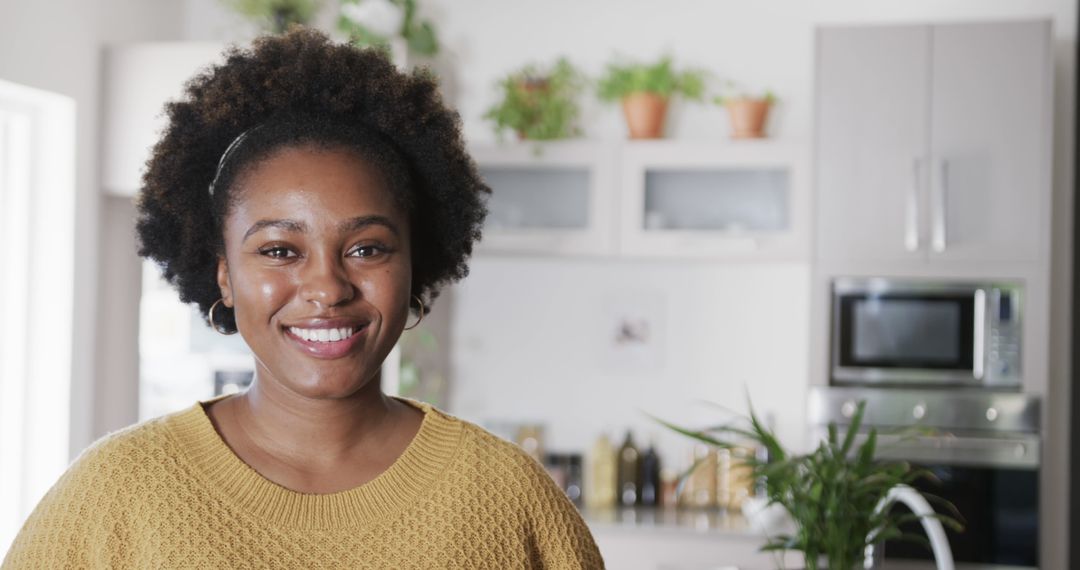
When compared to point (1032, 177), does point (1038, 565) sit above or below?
below

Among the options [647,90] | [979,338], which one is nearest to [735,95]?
[647,90]

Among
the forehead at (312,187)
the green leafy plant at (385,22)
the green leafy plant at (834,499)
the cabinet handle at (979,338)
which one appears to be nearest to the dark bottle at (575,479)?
the cabinet handle at (979,338)

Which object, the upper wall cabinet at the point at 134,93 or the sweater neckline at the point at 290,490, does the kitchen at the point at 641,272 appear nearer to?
the upper wall cabinet at the point at 134,93

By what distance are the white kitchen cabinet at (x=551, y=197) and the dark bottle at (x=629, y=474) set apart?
0.64 meters

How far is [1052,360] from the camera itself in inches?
144

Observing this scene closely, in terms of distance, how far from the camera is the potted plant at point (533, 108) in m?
3.85

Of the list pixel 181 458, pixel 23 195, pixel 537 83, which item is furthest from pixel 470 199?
pixel 537 83

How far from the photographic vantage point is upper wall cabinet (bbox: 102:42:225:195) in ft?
11.2

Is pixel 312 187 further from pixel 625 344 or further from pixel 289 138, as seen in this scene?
pixel 625 344

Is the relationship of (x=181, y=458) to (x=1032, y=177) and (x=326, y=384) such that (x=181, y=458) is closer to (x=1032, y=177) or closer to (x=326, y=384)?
(x=326, y=384)

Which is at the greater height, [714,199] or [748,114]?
[748,114]

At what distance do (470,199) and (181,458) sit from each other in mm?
447

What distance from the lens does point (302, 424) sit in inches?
51.3

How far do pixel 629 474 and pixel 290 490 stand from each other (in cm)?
270
